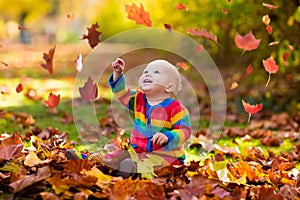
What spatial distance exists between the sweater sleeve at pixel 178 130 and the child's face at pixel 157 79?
13 centimetres

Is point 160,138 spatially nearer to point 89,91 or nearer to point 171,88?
point 171,88

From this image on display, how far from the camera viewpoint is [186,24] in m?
6.88

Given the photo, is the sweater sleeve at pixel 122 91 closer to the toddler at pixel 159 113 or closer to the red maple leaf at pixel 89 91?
the toddler at pixel 159 113

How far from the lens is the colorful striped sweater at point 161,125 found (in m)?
2.40

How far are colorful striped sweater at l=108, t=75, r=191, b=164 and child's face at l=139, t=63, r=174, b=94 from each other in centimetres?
8

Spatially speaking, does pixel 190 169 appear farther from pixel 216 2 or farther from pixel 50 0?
pixel 50 0

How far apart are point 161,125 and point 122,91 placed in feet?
0.90


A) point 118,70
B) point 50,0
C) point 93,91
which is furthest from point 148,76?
point 50,0

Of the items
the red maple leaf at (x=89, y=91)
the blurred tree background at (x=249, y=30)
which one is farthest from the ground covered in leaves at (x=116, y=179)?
the blurred tree background at (x=249, y=30)

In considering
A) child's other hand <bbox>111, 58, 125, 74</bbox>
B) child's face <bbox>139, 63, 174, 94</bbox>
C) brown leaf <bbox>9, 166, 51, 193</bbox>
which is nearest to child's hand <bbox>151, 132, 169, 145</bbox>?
child's face <bbox>139, 63, 174, 94</bbox>

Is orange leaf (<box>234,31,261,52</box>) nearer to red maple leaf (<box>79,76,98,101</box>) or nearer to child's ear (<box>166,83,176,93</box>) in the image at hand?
child's ear (<box>166,83,176,93</box>)

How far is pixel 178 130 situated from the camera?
94.2 inches

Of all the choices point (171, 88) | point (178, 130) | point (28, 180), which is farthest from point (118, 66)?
point (28, 180)

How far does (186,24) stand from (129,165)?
4861 millimetres
